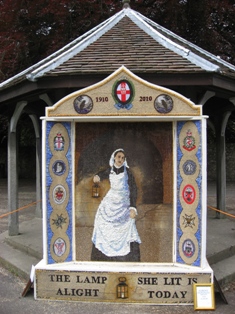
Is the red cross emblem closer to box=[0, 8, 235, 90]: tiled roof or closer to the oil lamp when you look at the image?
box=[0, 8, 235, 90]: tiled roof

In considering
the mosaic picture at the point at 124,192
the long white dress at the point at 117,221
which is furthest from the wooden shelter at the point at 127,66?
the long white dress at the point at 117,221

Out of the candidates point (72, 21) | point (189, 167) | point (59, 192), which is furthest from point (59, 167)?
point (72, 21)

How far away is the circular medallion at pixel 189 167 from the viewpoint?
440cm

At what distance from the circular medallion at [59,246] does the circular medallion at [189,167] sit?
1841 mm

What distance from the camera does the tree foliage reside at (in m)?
13.3

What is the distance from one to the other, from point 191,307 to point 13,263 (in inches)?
117

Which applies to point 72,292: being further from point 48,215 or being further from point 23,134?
point 23,134

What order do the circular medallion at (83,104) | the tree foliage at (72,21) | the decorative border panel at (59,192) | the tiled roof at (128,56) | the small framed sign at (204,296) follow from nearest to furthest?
1. the small framed sign at (204,296)
2. the circular medallion at (83,104)
3. the decorative border panel at (59,192)
4. the tiled roof at (128,56)
5. the tree foliage at (72,21)

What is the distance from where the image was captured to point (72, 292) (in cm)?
450

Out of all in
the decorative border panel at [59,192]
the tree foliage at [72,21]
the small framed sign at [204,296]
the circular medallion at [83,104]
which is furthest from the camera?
the tree foliage at [72,21]

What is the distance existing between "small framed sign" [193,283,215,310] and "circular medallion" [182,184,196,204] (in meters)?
1.03

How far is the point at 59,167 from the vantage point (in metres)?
4.58

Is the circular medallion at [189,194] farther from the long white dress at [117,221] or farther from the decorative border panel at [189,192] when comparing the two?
the long white dress at [117,221]

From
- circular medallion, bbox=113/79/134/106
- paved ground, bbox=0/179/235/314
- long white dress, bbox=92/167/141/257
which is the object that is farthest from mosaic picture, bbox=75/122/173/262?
paved ground, bbox=0/179/235/314
